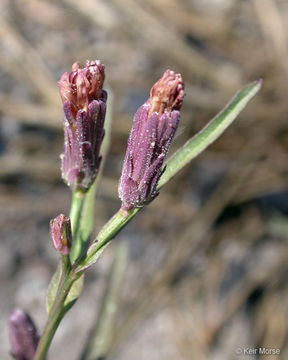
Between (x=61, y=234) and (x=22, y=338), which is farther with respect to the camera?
(x=22, y=338)

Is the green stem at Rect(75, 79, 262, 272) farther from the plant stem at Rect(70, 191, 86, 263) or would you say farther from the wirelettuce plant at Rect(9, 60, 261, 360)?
the plant stem at Rect(70, 191, 86, 263)

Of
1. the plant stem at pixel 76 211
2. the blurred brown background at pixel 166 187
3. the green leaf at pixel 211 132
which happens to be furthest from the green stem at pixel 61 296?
the blurred brown background at pixel 166 187

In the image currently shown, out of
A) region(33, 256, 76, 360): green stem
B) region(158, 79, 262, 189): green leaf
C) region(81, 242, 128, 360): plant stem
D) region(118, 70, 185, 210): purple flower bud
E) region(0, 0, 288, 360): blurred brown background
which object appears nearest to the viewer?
region(118, 70, 185, 210): purple flower bud

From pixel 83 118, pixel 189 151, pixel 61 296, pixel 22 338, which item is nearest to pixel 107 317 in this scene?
pixel 22 338

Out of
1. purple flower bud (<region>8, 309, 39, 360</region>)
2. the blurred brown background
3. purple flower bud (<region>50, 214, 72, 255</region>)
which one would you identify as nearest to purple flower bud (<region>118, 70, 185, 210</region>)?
purple flower bud (<region>50, 214, 72, 255</region>)

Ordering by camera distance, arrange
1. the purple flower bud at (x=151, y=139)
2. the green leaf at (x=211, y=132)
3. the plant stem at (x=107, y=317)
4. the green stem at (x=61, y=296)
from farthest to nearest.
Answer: the plant stem at (x=107, y=317), the green leaf at (x=211, y=132), the green stem at (x=61, y=296), the purple flower bud at (x=151, y=139)

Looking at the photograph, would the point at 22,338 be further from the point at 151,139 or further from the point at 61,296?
the point at 151,139

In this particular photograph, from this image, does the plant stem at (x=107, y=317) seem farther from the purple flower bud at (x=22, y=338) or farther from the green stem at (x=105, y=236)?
the green stem at (x=105, y=236)

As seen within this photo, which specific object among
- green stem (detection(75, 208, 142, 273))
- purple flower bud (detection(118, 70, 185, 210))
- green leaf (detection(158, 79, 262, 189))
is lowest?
green stem (detection(75, 208, 142, 273))
